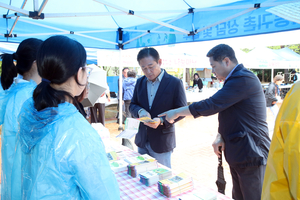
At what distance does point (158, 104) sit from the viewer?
2373 millimetres

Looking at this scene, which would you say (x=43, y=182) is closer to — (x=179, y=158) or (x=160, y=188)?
(x=160, y=188)

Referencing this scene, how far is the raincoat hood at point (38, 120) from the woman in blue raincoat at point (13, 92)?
0.60m

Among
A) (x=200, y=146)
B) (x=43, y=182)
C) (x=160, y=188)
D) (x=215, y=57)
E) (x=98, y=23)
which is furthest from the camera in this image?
(x=200, y=146)

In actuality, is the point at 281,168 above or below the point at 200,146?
above

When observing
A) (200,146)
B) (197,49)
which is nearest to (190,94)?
(197,49)

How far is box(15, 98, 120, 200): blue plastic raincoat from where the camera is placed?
832 millimetres

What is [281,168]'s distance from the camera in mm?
730

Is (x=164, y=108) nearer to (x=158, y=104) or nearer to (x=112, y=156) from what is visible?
(x=158, y=104)

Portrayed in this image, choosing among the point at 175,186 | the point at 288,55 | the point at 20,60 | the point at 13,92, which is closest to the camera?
the point at 175,186

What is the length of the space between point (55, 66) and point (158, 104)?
1.58 m

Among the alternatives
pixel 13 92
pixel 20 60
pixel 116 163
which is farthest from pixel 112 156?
pixel 20 60

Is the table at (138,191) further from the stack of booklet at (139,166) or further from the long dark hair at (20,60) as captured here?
the long dark hair at (20,60)

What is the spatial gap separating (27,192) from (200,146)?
15.6 ft

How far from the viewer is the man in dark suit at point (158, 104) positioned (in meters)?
2.32
